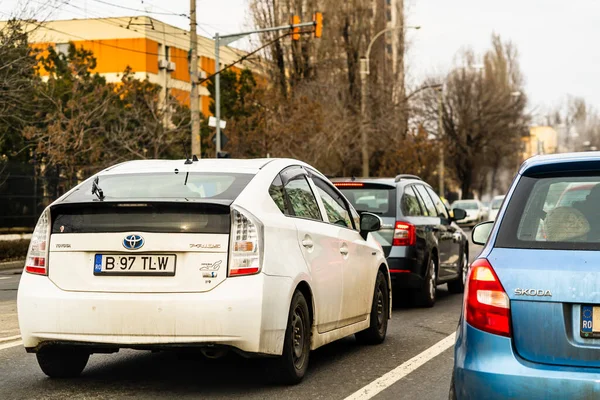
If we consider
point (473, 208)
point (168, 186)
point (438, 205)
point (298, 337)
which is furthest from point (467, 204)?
point (168, 186)

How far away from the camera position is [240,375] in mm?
7766

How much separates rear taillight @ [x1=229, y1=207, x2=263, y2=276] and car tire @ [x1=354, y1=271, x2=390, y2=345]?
9.35 ft

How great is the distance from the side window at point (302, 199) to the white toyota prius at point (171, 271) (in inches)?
12.9

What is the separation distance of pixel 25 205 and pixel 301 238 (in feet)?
73.2

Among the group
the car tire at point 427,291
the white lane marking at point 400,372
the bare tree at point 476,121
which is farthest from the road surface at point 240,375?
the bare tree at point 476,121

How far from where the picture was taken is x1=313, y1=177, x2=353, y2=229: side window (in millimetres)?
8617

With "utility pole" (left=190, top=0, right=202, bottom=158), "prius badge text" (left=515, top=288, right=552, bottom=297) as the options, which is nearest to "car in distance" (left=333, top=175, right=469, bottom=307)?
"prius badge text" (left=515, top=288, right=552, bottom=297)

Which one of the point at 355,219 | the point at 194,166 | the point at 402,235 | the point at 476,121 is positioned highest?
the point at 476,121

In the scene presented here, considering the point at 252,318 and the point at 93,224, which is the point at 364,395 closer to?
the point at 252,318

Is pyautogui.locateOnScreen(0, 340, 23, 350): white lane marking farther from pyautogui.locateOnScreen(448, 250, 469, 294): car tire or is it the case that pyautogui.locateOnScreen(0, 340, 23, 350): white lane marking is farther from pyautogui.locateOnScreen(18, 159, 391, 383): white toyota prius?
pyautogui.locateOnScreen(448, 250, 469, 294): car tire

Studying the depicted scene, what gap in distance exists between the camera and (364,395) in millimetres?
6934

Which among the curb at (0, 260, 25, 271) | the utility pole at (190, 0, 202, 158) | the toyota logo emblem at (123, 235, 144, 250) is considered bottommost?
the curb at (0, 260, 25, 271)

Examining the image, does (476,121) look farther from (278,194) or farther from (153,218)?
(153,218)

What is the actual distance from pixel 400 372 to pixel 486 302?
3213 millimetres
